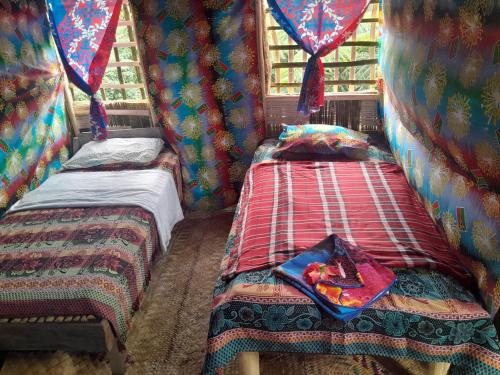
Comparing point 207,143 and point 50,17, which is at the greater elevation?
point 50,17

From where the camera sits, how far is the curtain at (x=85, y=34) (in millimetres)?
3070

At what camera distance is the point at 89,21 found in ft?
10.2

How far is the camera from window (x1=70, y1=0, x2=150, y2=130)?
3.31 metres

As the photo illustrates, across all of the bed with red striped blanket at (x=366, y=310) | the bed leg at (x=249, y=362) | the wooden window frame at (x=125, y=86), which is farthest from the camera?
the wooden window frame at (x=125, y=86)

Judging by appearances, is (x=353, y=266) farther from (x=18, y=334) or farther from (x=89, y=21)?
(x=89, y=21)

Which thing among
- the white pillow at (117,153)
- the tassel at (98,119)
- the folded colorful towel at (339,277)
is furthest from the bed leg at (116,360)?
the tassel at (98,119)

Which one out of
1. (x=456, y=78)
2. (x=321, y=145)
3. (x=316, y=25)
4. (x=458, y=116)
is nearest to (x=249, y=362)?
(x=458, y=116)

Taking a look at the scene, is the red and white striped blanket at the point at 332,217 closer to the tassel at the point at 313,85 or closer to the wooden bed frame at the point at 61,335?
the tassel at the point at 313,85

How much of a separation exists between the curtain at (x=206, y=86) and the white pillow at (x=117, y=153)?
23 centimetres

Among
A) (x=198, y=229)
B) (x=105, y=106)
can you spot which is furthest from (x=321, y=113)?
(x=105, y=106)

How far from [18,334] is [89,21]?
2366mm

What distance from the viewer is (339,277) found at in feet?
5.62

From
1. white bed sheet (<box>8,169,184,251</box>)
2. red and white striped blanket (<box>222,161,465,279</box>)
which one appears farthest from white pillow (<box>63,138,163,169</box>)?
red and white striped blanket (<box>222,161,465,279</box>)

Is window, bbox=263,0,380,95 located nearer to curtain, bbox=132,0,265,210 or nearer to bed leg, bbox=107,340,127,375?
curtain, bbox=132,0,265,210
